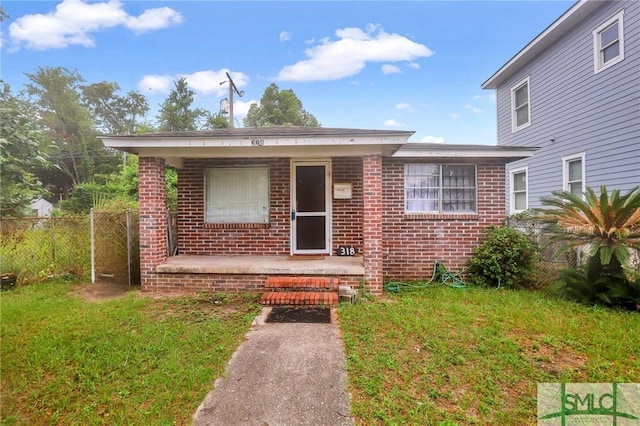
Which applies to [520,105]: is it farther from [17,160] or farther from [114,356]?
[17,160]

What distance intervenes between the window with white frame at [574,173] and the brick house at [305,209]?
310 centimetres

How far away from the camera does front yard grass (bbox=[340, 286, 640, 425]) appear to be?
2.50m

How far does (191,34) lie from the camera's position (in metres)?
12.8

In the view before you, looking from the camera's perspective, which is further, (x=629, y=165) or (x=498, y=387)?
(x=629, y=165)

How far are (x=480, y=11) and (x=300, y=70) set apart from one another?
74.9 ft

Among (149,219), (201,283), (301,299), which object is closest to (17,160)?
(149,219)

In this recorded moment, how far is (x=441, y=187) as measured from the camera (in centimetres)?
682

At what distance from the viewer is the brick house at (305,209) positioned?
5668mm

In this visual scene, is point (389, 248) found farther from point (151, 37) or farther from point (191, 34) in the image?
point (151, 37)

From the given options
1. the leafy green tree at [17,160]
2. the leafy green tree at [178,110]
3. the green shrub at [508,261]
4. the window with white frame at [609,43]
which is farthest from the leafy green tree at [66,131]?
the window with white frame at [609,43]

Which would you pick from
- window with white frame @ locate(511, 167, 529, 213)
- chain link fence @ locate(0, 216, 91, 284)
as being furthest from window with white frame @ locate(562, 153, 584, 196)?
chain link fence @ locate(0, 216, 91, 284)

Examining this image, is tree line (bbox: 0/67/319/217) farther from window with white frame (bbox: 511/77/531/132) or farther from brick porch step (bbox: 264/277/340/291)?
brick porch step (bbox: 264/277/340/291)

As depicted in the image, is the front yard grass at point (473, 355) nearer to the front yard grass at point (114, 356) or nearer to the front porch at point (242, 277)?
the front porch at point (242, 277)

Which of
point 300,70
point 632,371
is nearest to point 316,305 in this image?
point 632,371
